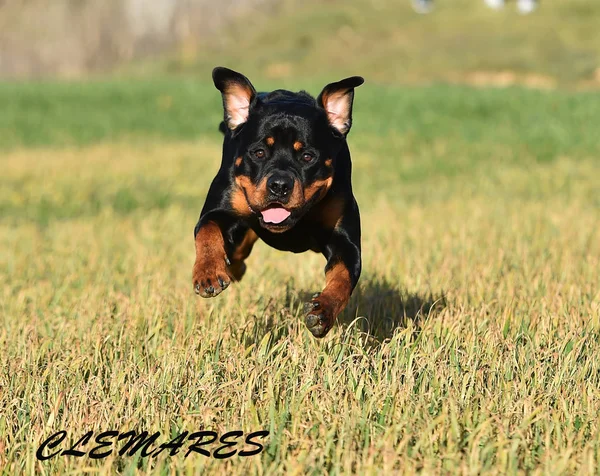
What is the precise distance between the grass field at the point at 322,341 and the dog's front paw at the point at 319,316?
0.21 metres

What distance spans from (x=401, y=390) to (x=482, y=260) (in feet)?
11.6

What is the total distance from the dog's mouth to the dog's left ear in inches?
25.8

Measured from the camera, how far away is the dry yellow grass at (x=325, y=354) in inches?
126

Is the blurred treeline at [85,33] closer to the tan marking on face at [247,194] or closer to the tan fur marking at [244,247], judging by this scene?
the tan fur marking at [244,247]

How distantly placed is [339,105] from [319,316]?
1.25 meters

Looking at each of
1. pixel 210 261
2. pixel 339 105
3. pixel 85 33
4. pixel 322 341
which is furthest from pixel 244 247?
pixel 85 33

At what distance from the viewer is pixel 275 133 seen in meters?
4.19

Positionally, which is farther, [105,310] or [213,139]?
[213,139]

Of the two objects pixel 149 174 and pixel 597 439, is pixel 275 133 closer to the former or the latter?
pixel 597 439

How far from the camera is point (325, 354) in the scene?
4.04 metres

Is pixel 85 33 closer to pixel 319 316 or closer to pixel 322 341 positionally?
pixel 322 341

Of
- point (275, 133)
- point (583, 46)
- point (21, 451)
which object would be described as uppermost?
point (583, 46)

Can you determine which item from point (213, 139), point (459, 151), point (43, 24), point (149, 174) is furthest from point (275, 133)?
point (43, 24)

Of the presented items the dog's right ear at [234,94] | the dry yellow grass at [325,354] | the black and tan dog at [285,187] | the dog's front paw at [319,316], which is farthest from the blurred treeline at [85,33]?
the dog's front paw at [319,316]
